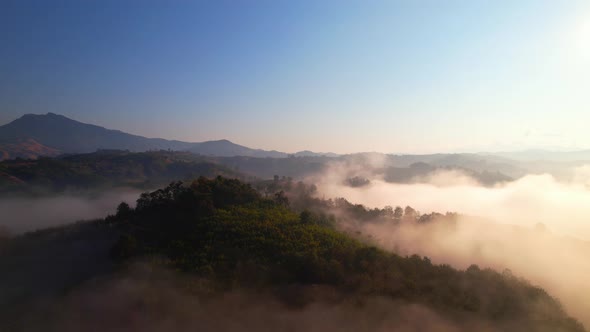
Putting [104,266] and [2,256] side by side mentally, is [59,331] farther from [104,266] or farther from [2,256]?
[2,256]

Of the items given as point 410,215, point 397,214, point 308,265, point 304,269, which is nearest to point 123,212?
point 304,269

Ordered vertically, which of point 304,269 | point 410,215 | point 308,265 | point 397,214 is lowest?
point 410,215

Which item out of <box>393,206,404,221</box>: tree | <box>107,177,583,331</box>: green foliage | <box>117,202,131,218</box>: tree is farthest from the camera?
<box>393,206,404,221</box>: tree

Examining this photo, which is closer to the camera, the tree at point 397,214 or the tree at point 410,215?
the tree at point 397,214

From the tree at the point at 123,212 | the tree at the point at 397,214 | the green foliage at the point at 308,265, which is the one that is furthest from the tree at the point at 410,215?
the tree at the point at 123,212

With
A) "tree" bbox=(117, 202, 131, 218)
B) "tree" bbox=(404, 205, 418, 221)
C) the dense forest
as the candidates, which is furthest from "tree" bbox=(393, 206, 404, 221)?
"tree" bbox=(117, 202, 131, 218)

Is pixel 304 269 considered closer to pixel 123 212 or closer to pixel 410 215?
pixel 123 212

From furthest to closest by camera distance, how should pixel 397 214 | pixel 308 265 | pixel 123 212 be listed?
pixel 397 214, pixel 123 212, pixel 308 265

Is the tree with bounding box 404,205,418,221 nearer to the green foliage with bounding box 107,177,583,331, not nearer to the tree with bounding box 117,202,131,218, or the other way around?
the green foliage with bounding box 107,177,583,331

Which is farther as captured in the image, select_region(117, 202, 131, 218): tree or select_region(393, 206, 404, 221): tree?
select_region(393, 206, 404, 221): tree

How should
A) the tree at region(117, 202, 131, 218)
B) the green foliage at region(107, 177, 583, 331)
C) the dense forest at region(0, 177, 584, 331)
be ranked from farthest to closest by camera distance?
1. the tree at region(117, 202, 131, 218)
2. the green foliage at region(107, 177, 583, 331)
3. the dense forest at region(0, 177, 584, 331)

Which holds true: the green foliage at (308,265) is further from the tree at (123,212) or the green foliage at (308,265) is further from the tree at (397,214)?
the tree at (397,214)

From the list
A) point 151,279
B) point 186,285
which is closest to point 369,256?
point 186,285
